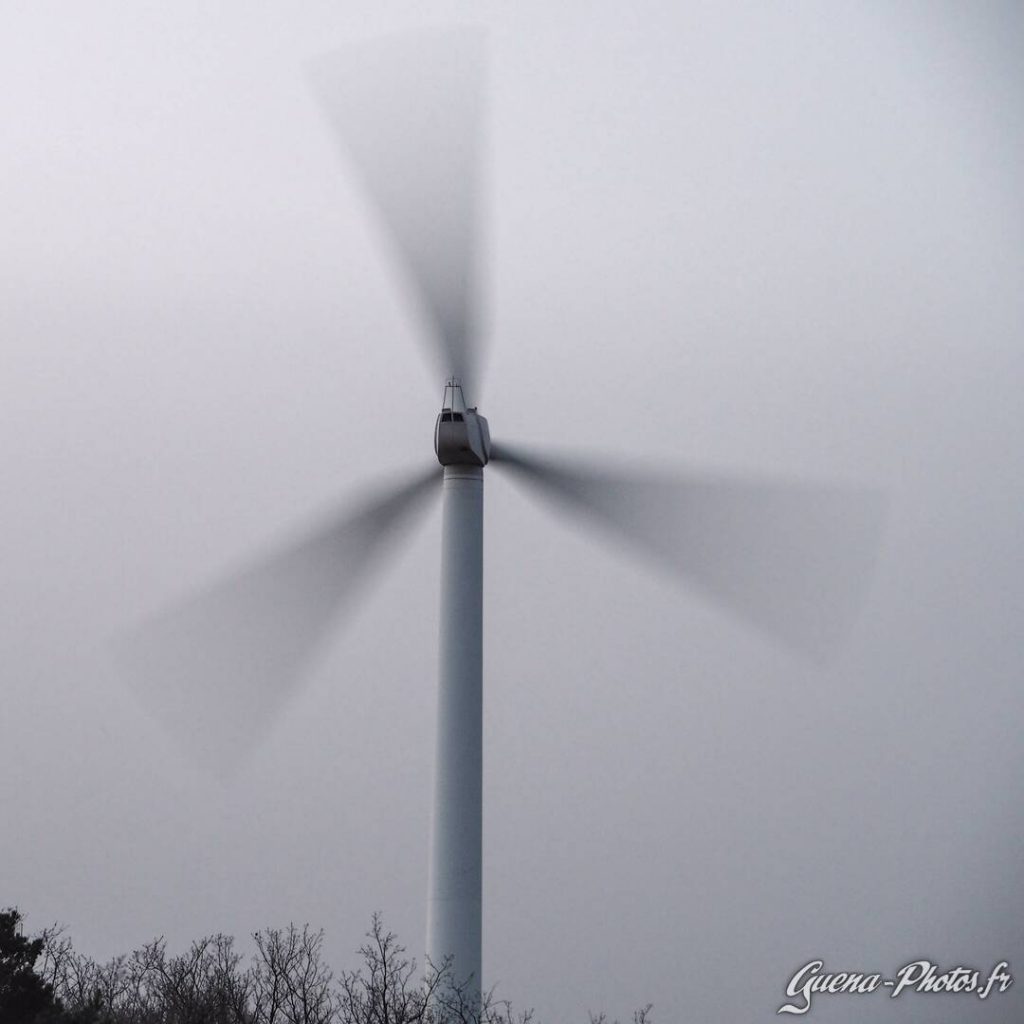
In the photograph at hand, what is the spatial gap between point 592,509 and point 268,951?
21.6 metres

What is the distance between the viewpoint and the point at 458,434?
1529 inches

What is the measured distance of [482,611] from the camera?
3859 cm

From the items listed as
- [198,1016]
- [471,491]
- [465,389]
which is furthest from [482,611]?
[198,1016]

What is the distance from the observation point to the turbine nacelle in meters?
38.9

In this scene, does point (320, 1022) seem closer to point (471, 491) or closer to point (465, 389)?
point (471, 491)

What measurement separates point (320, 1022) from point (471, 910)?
8771mm

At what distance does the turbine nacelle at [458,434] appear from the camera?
3888cm

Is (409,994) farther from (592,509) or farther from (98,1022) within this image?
(592,509)

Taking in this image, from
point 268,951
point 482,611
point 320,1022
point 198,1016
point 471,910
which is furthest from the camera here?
point 268,951

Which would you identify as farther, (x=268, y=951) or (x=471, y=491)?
(x=268, y=951)

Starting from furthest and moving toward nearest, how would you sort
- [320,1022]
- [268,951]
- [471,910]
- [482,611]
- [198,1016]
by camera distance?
[268,951], [198,1016], [320,1022], [482,611], [471,910]

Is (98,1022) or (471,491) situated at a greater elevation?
(471,491)

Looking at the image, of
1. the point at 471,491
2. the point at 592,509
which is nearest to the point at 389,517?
the point at 471,491

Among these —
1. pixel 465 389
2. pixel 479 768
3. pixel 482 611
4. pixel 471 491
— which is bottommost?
pixel 479 768
